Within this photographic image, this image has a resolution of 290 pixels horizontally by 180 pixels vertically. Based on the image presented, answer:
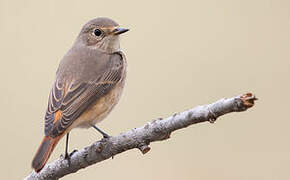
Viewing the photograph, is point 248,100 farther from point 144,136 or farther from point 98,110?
point 98,110

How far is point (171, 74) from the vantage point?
7.91m

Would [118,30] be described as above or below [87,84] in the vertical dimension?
above

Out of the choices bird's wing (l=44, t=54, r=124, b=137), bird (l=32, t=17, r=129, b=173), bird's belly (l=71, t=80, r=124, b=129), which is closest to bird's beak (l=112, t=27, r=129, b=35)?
bird (l=32, t=17, r=129, b=173)

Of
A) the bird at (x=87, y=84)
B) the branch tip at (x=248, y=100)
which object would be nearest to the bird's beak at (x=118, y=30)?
the bird at (x=87, y=84)

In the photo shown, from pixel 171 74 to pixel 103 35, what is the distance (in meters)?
1.74

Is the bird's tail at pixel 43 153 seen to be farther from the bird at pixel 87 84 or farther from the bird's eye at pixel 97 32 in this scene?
the bird's eye at pixel 97 32

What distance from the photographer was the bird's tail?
4.59 meters

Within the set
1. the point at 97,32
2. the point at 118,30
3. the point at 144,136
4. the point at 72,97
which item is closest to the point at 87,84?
the point at 72,97

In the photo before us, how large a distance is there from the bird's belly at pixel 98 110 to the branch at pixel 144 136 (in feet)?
1.99

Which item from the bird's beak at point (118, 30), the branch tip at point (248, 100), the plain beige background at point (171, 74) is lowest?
the plain beige background at point (171, 74)

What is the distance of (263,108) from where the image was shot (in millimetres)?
7371

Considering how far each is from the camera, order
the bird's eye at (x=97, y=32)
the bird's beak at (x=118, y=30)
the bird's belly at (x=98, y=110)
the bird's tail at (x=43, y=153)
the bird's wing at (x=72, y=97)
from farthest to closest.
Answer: the bird's eye at (x=97, y=32) < the bird's beak at (x=118, y=30) < the bird's belly at (x=98, y=110) < the bird's wing at (x=72, y=97) < the bird's tail at (x=43, y=153)

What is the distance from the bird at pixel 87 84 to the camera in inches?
208

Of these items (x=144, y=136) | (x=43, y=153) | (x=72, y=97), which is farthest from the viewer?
(x=72, y=97)
